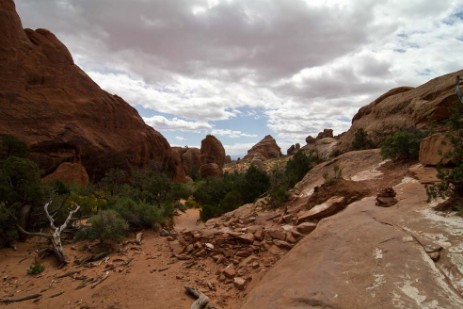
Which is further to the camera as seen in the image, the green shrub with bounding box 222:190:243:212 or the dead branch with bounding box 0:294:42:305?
the green shrub with bounding box 222:190:243:212

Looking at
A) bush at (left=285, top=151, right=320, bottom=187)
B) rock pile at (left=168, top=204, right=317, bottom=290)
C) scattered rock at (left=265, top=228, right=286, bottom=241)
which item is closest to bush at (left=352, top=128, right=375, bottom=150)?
bush at (left=285, top=151, right=320, bottom=187)

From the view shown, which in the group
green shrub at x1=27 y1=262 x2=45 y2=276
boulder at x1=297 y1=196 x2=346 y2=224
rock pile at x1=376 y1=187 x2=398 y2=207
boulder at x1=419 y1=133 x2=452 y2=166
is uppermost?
boulder at x1=419 y1=133 x2=452 y2=166

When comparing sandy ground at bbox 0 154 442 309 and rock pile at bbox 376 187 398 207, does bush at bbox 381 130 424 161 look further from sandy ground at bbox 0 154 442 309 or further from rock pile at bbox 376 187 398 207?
rock pile at bbox 376 187 398 207

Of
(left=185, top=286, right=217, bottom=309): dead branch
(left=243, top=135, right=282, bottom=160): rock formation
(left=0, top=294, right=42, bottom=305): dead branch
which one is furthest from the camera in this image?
(left=243, top=135, right=282, bottom=160): rock formation

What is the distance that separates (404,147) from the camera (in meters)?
9.52

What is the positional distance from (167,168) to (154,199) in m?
15.2

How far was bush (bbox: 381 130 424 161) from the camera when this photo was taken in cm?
927

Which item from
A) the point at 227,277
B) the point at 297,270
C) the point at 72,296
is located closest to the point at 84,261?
the point at 72,296

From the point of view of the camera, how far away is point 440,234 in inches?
170

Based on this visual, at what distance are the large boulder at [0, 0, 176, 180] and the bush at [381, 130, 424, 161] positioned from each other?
22.4 meters

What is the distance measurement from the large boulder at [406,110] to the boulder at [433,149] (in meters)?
3.39

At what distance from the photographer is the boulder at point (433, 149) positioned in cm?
718

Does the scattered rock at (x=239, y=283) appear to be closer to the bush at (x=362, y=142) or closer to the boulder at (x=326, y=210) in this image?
the boulder at (x=326, y=210)

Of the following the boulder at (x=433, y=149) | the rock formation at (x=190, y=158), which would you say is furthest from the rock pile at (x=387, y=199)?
the rock formation at (x=190, y=158)
